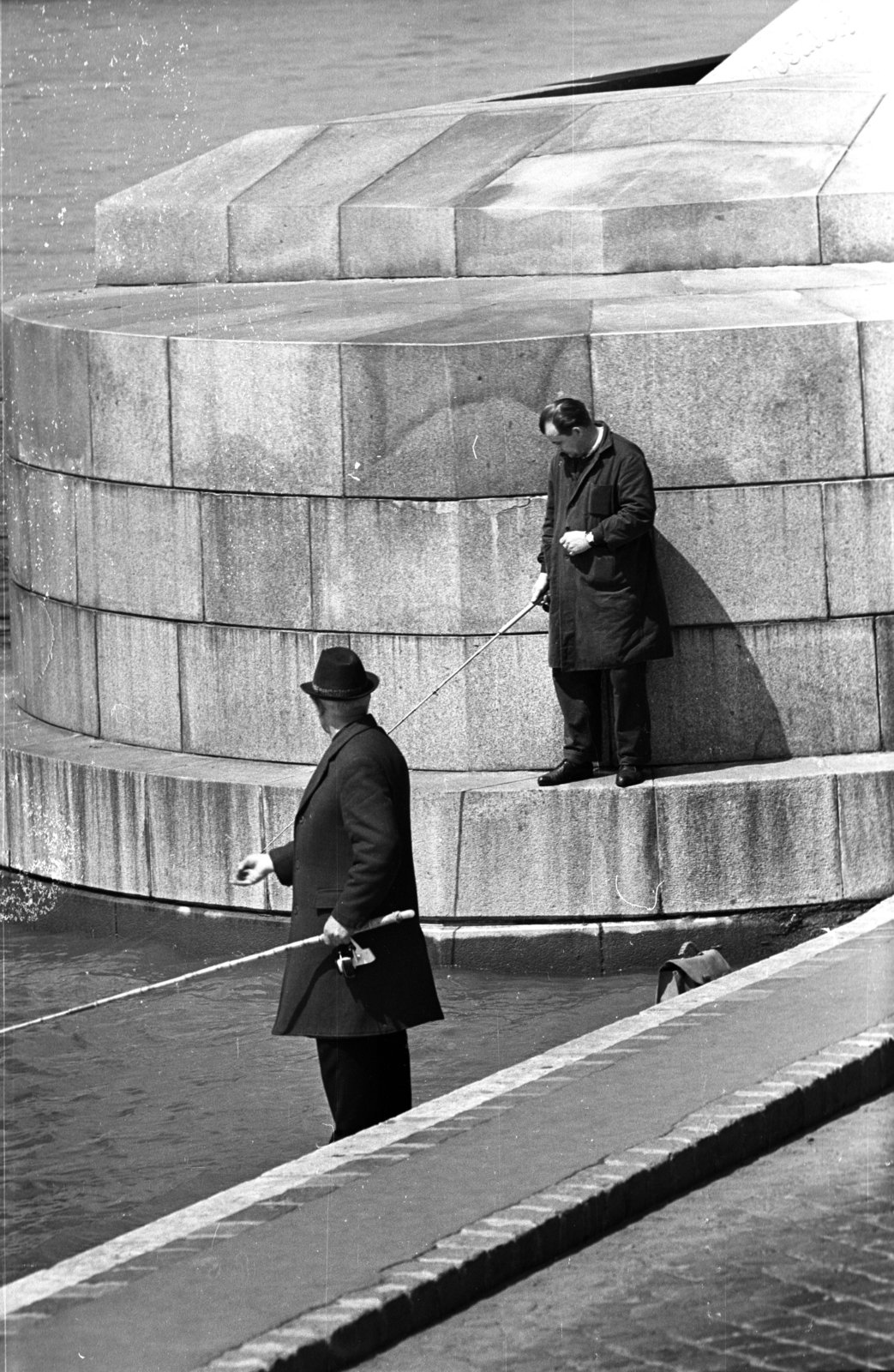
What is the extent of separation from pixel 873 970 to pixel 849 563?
244cm

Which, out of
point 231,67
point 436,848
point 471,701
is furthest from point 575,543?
point 231,67

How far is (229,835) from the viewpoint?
942 centimetres

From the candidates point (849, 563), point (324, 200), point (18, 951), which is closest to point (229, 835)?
point (18, 951)

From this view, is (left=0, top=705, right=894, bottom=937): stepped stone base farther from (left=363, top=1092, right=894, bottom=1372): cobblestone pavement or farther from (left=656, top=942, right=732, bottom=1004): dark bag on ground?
(left=363, top=1092, right=894, bottom=1372): cobblestone pavement

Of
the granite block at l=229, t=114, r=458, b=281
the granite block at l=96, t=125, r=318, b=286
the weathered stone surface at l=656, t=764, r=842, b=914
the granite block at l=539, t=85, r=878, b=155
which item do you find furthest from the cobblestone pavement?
the granite block at l=96, t=125, r=318, b=286

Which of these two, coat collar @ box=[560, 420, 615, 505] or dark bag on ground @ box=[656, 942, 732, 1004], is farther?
coat collar @ box=[560, 420, 615, 505]

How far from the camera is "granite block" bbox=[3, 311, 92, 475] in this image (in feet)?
33.2

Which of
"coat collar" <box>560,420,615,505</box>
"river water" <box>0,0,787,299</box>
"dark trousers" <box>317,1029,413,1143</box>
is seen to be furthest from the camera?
"river water" <box>0,0,787,299</box>

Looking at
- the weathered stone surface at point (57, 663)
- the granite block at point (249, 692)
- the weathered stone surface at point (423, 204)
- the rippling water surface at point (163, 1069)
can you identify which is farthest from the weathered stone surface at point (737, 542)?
the weathered stone surface at point (57, 663)

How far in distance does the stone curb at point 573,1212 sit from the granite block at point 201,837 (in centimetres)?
339


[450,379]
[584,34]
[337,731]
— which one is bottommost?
[337,731]

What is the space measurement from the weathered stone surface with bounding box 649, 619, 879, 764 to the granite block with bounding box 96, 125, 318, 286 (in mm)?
3887

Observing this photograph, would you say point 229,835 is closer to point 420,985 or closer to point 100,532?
point 100,532

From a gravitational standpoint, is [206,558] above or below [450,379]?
below
